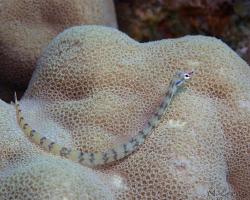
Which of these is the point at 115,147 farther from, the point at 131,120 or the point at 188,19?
the point at 188,19

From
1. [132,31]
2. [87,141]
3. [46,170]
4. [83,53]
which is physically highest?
[83,53]

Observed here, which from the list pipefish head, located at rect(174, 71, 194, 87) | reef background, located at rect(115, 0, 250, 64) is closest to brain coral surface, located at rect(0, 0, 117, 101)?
reef background, located at rect(115, 0, 250, 64)

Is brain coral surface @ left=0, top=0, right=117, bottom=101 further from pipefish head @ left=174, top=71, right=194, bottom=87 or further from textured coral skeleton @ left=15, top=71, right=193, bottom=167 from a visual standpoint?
pipefish head @ left=174, top=71, right=194, bottom=87

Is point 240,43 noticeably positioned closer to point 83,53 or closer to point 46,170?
point 83,53

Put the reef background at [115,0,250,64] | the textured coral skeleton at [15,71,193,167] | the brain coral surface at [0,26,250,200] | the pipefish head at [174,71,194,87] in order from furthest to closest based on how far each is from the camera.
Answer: the reef background at [115,0,250,64], the pipefish head at [174,71,194,87], the textured coral skeleton at [15,71,193,167], the brain coral surface at [0,26,250,200]

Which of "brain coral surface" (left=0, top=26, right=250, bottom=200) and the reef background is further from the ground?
"brain coral surface" (left=0, top=26, right=250, bottom=200)

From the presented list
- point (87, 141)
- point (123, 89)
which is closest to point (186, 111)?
point (123, 89)

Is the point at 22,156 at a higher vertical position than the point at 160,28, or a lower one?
higher
